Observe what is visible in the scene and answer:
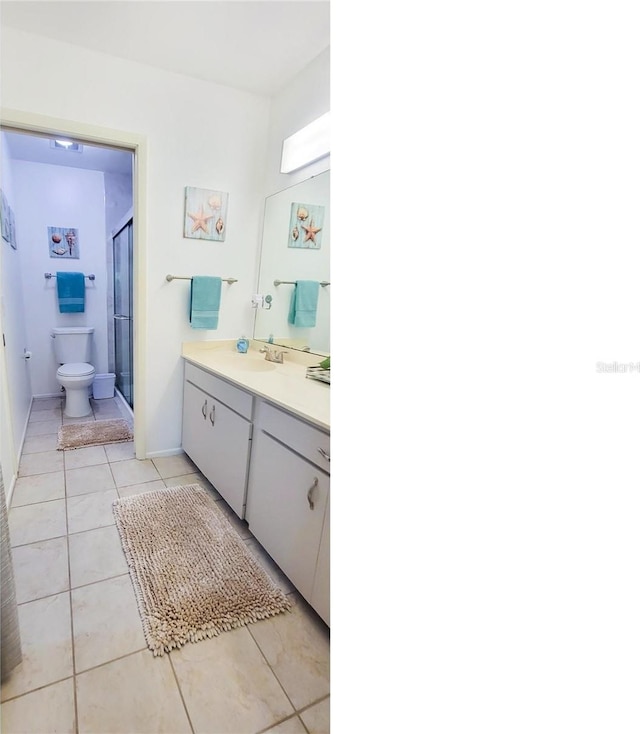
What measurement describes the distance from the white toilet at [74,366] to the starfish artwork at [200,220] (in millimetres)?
1915

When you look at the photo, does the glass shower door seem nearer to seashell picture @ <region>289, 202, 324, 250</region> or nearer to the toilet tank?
the toilet tank

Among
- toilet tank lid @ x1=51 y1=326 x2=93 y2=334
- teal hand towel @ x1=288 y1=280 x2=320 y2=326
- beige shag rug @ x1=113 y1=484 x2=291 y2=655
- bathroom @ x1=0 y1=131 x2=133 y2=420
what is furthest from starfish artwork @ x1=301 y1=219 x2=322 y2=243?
toilet tank lid @ x1=51 y1=326 x2=93 y2=334

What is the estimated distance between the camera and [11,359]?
8.09ft

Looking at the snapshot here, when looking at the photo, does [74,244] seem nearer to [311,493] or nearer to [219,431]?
[219,431]

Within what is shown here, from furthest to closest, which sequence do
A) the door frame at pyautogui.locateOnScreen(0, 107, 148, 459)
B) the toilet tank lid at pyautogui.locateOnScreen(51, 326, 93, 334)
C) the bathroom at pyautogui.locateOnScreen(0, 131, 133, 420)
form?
the toilet tank lid at pyautogui.locateOnScreen(51, 326, 93, 334) → the bathroom at pyautogui.locateOnScreen(0, 131, 133, 420) → the door frame at pyautogui.locateOnScreen(0, 107, 148, 459)

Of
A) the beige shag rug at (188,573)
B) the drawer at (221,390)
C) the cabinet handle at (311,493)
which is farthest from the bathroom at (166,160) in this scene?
the cabinet handle at (311,493)

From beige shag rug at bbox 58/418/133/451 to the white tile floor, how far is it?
3.27 ft

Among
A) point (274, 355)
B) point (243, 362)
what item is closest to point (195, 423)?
point (243, 362)

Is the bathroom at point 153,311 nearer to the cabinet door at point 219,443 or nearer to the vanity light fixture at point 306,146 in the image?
the vanity light fixture at point 306,146

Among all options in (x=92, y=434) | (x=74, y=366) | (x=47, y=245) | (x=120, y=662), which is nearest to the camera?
(x=120, y=662)

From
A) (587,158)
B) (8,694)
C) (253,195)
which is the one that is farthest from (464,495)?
(253,195)

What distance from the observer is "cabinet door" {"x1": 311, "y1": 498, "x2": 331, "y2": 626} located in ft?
4.33

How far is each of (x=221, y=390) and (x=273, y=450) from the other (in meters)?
0.61

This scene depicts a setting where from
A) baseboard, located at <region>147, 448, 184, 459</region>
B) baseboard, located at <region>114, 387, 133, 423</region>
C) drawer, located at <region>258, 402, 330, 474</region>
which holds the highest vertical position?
drawer, located at <region>258, 402, 330, 474</region>
